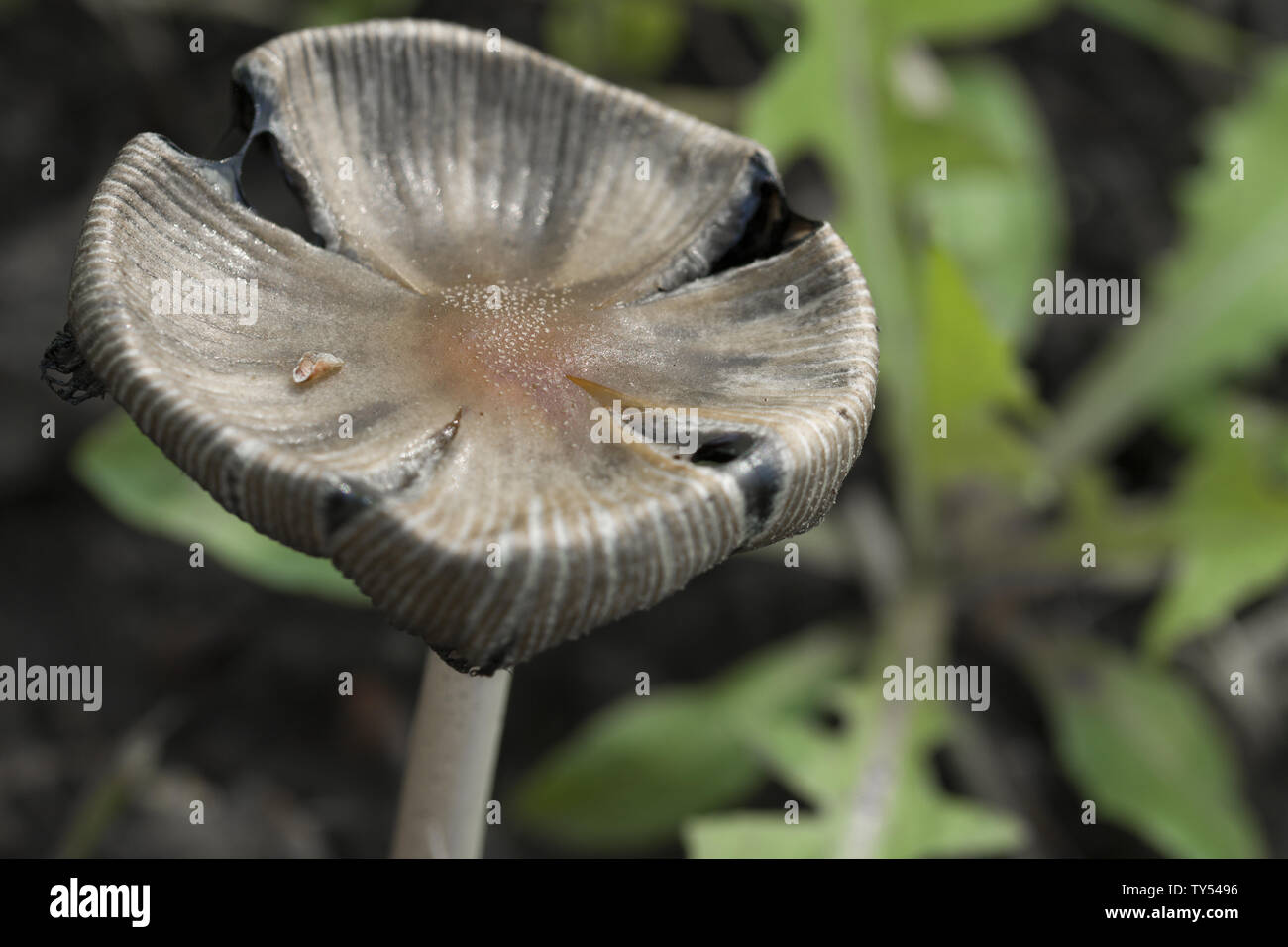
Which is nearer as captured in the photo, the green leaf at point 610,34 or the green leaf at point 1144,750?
the green leaf at point 1144,750

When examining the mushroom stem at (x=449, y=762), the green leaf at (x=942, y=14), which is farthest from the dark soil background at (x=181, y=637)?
the green leaf at (x=942, y=14)

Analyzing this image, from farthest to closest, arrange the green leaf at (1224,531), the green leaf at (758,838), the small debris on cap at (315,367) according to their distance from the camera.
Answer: the green leaf at (1224,531)
the green leaf at (758,838)
the small debris on cap at (315,367)

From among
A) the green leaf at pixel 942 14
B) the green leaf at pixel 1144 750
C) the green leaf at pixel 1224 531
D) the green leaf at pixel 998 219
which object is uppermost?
the green leaf at pixel 942 14

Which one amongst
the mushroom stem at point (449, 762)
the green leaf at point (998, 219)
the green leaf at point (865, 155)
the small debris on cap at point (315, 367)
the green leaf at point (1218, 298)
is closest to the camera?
the small debris on cap at point (315, 367)

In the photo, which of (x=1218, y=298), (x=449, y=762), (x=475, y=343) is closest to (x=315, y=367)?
(x=475, y=343)

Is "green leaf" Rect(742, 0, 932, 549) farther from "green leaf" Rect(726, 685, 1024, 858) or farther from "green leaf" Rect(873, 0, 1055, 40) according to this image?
"green leaf" Rect(726, 685, 1024, 858)

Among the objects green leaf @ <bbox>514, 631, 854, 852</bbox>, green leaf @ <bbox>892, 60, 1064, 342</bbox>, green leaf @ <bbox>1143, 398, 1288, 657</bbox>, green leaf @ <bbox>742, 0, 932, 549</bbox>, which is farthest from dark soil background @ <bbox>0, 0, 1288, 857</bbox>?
green leaf @ <bbox>1143, 398, 1288, 657</bbox>

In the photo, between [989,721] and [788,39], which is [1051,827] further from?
[788,39]

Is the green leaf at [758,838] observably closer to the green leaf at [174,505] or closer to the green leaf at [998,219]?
the green leaf at [174,505]
